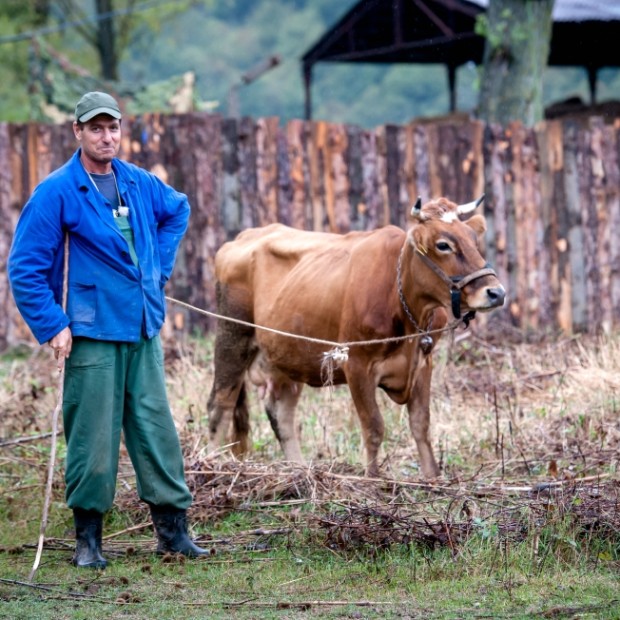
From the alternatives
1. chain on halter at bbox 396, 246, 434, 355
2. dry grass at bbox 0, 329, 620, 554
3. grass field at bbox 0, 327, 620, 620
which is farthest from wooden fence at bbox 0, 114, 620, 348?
chain on halter at bbox 396, 246, 434, 355

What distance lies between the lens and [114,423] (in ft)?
21.4

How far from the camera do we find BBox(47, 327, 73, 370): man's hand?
6215 mm

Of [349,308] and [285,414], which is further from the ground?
[349,308]

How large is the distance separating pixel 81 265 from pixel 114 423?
881 millimetres

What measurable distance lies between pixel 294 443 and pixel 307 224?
4.34 m

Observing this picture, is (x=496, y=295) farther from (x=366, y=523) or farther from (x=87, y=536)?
(x=87, y=536)

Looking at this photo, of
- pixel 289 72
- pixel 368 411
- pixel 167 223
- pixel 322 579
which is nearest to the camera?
pixel 322 579

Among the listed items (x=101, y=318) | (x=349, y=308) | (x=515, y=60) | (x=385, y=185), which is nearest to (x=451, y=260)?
(x=349, y=308)

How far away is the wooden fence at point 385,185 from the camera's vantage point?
40.5ft

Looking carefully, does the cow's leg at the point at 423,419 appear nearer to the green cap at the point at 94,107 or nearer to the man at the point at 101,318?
the man at the point at 101,318

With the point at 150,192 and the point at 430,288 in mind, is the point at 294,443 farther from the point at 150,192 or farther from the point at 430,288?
the point at 150,192

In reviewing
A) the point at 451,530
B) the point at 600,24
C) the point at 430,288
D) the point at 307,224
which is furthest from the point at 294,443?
the point at 600,24

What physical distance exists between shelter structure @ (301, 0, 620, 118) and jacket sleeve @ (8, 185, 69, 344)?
14.0m

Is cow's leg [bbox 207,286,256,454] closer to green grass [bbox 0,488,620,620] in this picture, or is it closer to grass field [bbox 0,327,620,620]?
grass field [bbox 0,327,620,620]
